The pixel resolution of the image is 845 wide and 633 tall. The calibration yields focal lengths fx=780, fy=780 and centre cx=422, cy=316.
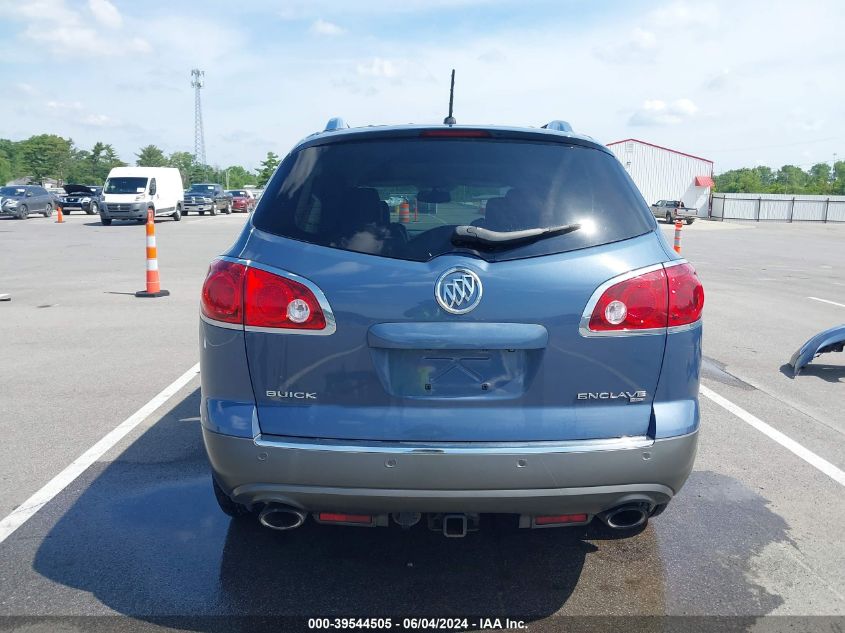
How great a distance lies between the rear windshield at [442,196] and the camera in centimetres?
286

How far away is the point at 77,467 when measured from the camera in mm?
4508

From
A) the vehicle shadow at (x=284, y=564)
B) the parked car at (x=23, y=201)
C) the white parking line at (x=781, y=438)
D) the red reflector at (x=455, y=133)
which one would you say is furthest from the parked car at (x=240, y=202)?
the red reflector at (x=455, y=133)

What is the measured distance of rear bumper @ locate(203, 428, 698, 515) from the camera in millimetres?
2719

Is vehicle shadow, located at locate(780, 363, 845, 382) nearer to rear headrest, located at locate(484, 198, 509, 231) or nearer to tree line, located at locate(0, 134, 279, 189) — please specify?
rear headrest, located at locate(484, 198, 509, 231)

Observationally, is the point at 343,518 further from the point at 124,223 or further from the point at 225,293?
the point at 124,223

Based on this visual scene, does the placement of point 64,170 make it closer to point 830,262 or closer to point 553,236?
point 830,262

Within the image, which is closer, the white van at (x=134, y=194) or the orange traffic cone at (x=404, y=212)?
the orange traffic cone at (x=404, y=212)

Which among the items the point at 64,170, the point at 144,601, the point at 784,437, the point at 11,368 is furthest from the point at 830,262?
the point at 64,170

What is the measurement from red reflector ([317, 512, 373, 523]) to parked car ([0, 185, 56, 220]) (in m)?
38.4

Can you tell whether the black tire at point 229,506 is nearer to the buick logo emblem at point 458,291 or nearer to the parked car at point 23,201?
the buick logo emblem at point 458,291

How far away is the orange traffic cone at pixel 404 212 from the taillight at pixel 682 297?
1.00 metres

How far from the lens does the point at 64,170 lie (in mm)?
116750

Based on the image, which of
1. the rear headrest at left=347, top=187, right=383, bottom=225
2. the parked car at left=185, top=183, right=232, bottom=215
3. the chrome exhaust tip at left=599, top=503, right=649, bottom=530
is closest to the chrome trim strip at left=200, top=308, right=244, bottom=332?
the rear headrest at left=347, top=187, right=383, bottom=225

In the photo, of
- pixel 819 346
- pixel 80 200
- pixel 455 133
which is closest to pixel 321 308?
pixel 455 133
